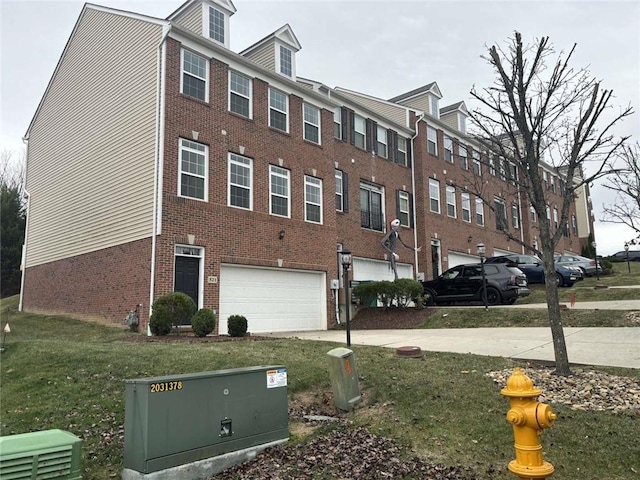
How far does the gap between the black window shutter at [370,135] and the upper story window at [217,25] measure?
832 centimetres

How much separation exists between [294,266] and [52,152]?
36.6ft

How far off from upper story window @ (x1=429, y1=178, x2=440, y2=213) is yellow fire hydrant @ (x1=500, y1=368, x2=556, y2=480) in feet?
75.4

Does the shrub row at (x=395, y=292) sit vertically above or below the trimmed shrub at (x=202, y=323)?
above

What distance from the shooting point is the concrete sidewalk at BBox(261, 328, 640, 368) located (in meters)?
8.76

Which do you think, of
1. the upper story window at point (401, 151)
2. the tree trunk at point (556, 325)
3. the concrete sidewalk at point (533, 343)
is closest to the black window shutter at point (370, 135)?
the upper story window at point (401, 151)

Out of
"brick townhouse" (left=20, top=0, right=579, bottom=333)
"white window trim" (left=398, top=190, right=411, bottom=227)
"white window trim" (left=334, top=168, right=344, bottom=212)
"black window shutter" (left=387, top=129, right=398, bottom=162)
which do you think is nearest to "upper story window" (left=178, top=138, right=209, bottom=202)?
"brick townhouse" (left=20, top=0, right=579, bottom=333)

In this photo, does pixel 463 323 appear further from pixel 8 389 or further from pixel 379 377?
pixel 8 389

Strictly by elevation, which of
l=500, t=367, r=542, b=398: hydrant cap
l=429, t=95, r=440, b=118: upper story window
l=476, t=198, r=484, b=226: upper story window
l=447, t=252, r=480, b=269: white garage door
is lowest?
l=500, t=367, r=542, b=398: hydrant cap

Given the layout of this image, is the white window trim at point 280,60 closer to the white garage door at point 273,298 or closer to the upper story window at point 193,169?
the upper story window at point 193,169

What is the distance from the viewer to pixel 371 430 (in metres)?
5.44

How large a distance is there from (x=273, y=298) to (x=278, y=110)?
6663 mm

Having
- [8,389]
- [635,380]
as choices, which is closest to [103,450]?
[8,389]

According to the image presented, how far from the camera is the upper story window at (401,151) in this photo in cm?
2494

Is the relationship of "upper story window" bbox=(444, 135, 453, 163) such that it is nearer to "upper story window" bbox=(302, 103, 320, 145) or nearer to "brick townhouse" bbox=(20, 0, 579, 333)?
"brick townhouse" bbox=(20, 0, 579, 333)
